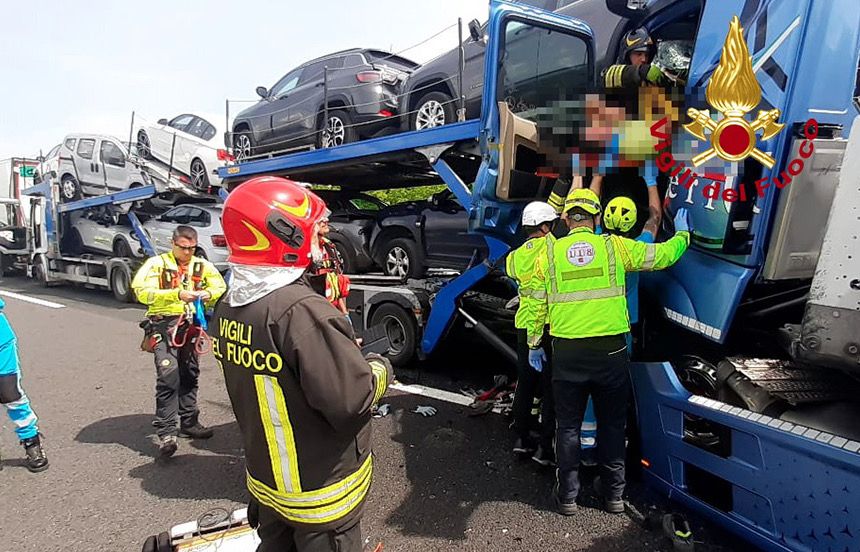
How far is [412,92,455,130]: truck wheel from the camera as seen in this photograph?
6.03 m

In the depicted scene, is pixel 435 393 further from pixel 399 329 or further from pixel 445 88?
pixel 445 88

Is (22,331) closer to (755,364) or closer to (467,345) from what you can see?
(467,345)

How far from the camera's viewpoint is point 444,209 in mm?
6359

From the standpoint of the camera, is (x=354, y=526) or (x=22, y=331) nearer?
(x=354, y=526)

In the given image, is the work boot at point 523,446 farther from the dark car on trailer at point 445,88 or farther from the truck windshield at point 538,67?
the dark car on trailer at point 445,88

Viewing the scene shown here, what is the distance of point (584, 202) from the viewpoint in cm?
298

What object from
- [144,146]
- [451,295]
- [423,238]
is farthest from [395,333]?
[144,146]

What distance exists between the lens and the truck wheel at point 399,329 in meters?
5.41

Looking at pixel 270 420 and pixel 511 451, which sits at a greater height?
pixel 270 420

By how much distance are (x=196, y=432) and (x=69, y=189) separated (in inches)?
422

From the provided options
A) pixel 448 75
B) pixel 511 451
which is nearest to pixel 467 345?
pixel 511 451

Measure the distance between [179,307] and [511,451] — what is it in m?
2.68

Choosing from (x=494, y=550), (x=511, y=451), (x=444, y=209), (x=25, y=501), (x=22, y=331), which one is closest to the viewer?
(x=494, y=550)

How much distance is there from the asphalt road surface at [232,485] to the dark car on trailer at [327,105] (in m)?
3.52
